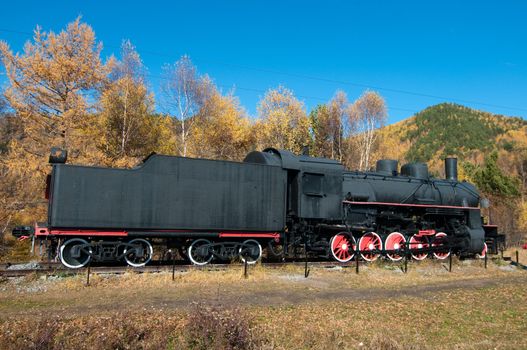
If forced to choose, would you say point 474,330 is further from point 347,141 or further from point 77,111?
point 347,141

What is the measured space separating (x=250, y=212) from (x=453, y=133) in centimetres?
10162

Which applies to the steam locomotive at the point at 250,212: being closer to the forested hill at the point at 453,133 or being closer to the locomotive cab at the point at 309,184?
the locomotive cab at the point at 309,184

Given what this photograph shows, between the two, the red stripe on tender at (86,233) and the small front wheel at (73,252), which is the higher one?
the red stripe on tender at (86,233)

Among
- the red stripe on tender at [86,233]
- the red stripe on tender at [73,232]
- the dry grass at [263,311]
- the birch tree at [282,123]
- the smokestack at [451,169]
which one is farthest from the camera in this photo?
the birch tree at [282,123]

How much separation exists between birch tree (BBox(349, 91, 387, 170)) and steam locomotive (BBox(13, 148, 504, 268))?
21.3 meters

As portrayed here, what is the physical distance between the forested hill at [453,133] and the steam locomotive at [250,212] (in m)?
60.7

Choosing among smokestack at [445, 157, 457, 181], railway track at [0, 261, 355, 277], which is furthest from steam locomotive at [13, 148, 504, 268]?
smokestack at [445, 157, 457, 181]

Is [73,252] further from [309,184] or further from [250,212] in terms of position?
[309,184]

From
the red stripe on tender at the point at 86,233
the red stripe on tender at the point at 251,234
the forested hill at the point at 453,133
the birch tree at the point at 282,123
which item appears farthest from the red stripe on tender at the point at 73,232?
the forested hill at the point at 453,133

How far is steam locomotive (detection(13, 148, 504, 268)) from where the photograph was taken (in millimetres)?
10289

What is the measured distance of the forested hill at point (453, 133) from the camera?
87125 mm

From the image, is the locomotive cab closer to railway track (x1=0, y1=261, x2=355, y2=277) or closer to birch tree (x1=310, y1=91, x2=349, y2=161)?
railway track (x1=0, y1=261, x2=355, y2=277)

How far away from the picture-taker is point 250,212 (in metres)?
11.9

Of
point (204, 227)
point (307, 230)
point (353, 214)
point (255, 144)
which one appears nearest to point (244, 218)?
point (204, 227)
